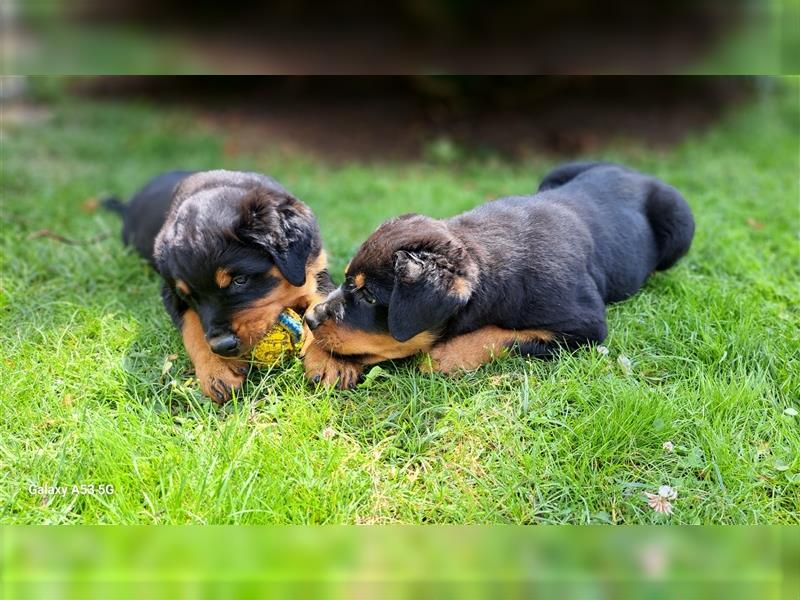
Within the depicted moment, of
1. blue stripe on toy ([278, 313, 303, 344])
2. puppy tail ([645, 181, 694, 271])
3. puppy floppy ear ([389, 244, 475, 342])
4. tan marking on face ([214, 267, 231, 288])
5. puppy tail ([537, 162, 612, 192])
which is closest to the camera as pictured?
puppy floppy ear ([389, 244, 475, 342])

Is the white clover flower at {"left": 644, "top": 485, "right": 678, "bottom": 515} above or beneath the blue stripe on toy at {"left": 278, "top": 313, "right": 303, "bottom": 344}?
beneath

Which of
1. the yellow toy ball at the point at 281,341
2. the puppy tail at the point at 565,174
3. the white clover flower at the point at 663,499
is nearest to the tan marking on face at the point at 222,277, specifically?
the yellow toy ball at the point at 281,341

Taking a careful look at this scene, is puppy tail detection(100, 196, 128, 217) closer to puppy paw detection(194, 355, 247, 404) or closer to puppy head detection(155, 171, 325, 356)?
puppy head detection(155, 171, 325, 356)

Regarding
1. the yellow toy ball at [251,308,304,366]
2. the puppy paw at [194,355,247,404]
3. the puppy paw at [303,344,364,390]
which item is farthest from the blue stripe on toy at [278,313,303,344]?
the puppy paw at [194,355,247,404]

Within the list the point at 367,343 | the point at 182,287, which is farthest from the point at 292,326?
the point at 182,287

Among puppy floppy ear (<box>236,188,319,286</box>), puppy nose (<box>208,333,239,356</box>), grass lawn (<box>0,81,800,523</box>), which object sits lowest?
grass lawn (<box>0,81,800,523</box>)

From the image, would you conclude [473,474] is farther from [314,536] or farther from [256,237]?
[256,237]
